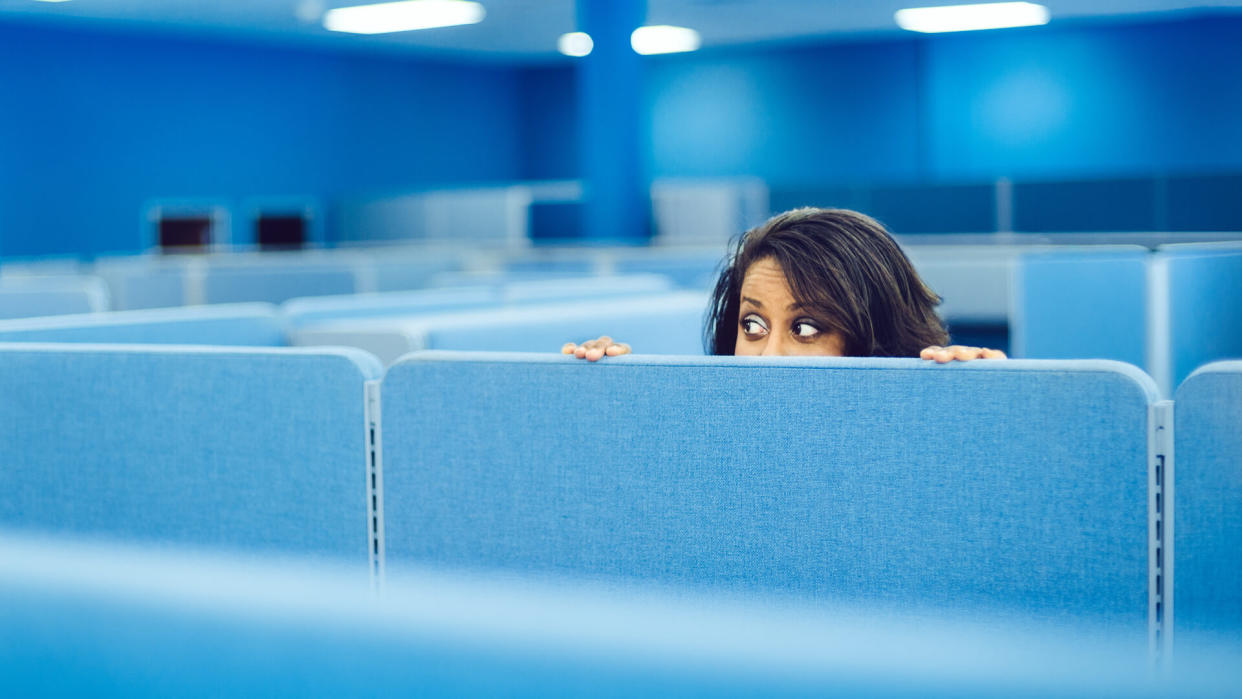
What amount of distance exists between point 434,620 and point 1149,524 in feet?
3.18

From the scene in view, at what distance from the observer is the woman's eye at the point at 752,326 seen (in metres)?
1.84

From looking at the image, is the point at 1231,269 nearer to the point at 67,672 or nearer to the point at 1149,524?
the point at 1149,524

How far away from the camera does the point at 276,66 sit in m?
12.4

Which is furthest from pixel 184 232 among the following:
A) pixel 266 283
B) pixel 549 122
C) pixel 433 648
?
pixel 433 648

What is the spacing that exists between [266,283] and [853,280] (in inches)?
169

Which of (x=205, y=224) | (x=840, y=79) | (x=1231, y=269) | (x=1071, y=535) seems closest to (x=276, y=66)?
(x=205, y=224)

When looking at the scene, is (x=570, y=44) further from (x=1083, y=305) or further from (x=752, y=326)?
(x=752, y=326)

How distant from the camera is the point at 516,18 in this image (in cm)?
1148

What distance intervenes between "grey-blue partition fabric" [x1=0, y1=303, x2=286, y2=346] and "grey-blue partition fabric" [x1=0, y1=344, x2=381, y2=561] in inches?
16.5

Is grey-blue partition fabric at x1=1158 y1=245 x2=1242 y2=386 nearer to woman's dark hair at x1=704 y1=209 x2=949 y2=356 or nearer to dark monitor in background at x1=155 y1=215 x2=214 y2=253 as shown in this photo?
woman's dark hair at x1=704 y1=209 x2=949 y2=356

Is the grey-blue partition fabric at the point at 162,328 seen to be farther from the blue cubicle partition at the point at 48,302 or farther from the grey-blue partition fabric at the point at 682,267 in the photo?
the grey-blue partition fabric at the point at 682,267

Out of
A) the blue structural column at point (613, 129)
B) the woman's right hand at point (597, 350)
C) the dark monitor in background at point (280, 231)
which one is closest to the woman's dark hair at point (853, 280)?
the woman's right hand at point (597, 350)

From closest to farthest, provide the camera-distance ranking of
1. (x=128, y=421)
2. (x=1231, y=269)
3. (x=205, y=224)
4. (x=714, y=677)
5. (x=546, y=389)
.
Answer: (x=714, y=677), (x=546, y=389), (x=128, y=421), (x=1231, y=269), (x=205, y=224)

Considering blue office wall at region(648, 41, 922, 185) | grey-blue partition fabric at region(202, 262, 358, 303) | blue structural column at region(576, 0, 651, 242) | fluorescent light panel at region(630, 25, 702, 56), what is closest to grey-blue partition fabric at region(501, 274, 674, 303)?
grey-blue partition fabric at region(202, 262, 358, 303)
